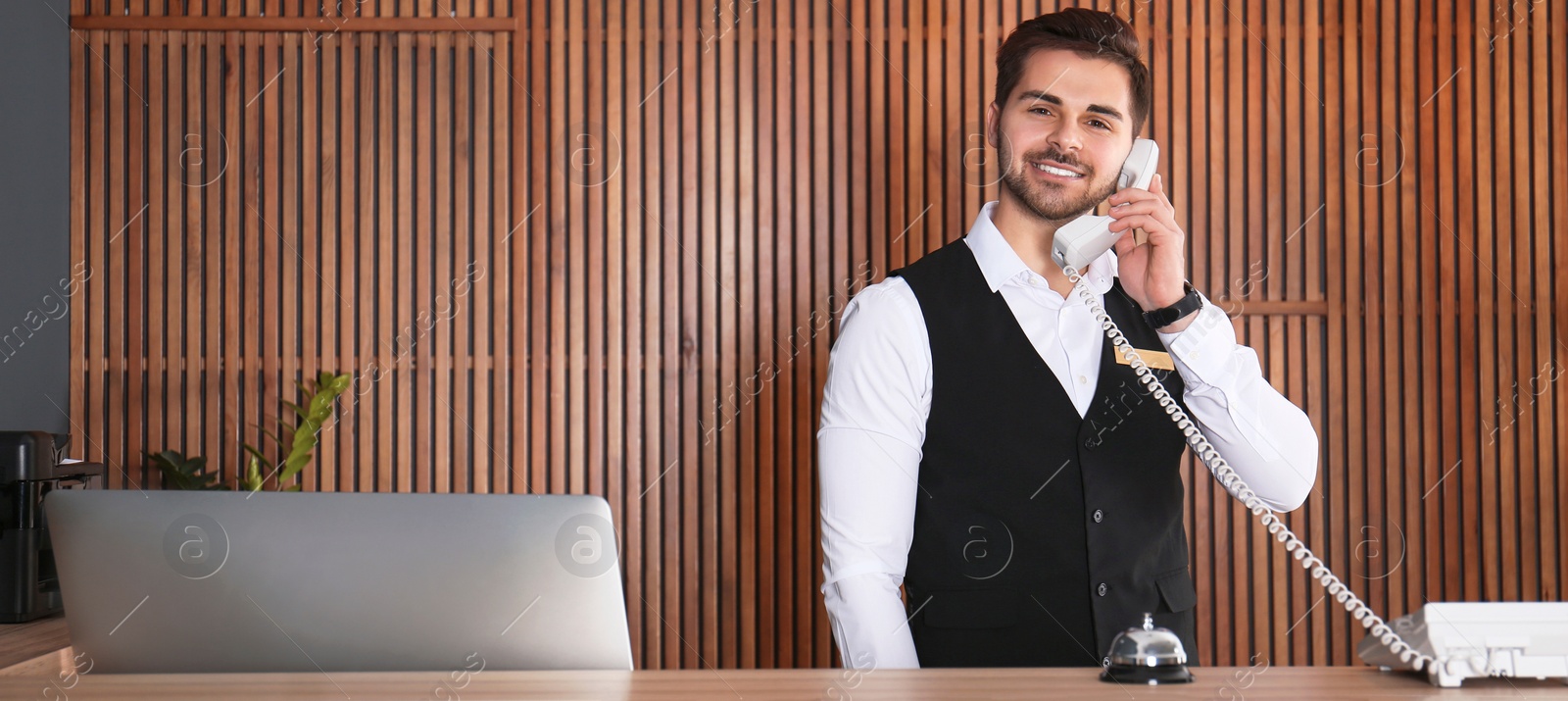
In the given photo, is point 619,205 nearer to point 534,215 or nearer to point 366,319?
point 534,215

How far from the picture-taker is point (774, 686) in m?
1.18

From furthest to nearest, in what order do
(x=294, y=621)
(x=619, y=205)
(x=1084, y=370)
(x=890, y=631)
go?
(x=619, y=205) → (x=1084, y=370) → (x=890, y=631) → (x=294, y=621)

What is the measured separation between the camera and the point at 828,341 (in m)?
3.59

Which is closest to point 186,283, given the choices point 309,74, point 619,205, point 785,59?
point 309,74

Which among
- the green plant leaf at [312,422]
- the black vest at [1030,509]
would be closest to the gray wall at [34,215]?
the green plant leaf at [312,422]

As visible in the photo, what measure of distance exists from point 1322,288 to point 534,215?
8.65 feet

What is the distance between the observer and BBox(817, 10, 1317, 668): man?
1787 millimetres

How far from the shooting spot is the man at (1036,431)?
5.86 ft

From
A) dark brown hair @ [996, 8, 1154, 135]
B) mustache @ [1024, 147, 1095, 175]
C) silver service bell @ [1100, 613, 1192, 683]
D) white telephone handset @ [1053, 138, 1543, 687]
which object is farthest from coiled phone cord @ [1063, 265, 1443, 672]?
silver service bell @ [1100, 613, 1192, 683]

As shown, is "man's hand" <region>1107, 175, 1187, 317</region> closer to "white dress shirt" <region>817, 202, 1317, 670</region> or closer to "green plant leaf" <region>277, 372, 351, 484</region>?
"white dress shirt" <region>817, 202, 1317, 670</region>

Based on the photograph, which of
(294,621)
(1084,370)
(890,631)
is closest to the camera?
(294,621)

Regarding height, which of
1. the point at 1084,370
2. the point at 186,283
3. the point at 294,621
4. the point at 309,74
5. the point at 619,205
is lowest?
the point at 294,621

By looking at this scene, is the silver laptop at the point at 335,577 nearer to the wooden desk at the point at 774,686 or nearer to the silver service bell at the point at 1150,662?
the wooden desk at the point at 774,686

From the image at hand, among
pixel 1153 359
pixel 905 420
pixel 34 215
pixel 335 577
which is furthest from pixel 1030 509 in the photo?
pixel 34 215
